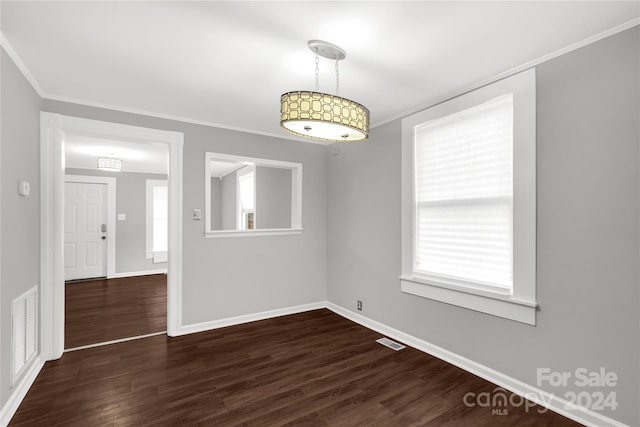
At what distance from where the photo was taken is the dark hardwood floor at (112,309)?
3.46 meters

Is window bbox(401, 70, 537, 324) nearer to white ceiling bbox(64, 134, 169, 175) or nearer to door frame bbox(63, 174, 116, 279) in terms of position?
white ceiling bbox(64, 134, 169, 175)

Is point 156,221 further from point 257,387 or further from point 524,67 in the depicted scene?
point 524,67

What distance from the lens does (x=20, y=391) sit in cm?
217

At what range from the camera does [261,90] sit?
8.92ft

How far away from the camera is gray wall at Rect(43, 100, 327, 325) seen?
346 centimetres

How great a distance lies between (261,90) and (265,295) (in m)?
2.53

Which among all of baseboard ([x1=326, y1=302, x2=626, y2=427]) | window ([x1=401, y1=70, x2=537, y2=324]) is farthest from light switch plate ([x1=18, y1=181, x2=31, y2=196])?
baseboard ([x1=326, y1=302, x2=626, y2=427])

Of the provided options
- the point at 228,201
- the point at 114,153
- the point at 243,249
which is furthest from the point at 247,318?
the point at 228,201

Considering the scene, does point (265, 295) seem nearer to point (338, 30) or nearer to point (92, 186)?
point (338, 30)

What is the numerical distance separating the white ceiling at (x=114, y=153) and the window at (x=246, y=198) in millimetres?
1517

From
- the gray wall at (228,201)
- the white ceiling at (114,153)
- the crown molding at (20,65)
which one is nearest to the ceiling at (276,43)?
the crown molding at (20,65)

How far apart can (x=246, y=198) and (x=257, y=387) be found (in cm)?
447

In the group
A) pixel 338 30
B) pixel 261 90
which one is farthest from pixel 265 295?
pixel 338 30

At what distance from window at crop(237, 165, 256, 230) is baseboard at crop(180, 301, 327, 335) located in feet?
7.09
